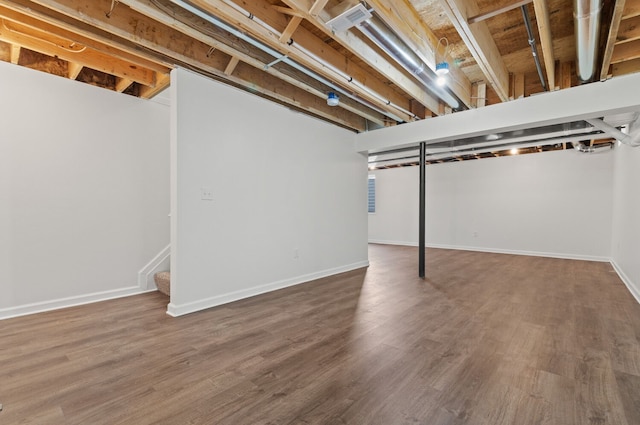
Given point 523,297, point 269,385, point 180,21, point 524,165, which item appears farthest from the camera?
point 524,165

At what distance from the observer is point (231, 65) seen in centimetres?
300

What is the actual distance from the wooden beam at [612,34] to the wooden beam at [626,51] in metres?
0.12

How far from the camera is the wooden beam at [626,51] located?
2.69m

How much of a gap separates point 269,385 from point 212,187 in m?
2.16

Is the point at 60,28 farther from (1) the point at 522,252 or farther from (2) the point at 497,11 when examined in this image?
(1) the point at 522,252

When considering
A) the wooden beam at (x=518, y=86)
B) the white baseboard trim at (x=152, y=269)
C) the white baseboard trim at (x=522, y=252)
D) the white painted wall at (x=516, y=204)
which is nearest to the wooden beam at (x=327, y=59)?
the wooden beam at (x=518, y=86)

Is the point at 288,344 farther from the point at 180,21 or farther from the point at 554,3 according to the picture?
the point at 554,3

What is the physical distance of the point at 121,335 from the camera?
2.46 meters

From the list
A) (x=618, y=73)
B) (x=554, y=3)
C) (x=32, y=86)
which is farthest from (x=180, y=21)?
(x=618, y=73)

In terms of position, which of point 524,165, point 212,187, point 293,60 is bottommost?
point 212,187

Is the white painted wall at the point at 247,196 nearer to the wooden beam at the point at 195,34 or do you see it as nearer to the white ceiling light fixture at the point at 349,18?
the wooden beam at the point at 195,34

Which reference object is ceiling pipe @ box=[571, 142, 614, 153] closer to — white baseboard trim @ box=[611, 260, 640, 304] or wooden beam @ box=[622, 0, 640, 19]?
white baseboard trim @ box=[611, 260, 640, 304]

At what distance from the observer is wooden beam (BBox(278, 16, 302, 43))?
7.57 ft

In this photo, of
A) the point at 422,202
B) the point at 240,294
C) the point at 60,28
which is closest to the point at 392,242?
the point at 422,202
